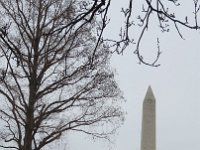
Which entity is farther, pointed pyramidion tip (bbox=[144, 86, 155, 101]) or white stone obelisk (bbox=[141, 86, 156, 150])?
pointed pyramidion tip (bbox=[144, 86, 155, 101])

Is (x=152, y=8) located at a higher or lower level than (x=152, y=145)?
lower

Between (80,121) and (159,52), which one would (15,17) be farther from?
(159,52)

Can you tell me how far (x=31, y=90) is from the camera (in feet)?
45.6

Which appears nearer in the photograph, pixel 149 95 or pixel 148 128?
pixel 148 128

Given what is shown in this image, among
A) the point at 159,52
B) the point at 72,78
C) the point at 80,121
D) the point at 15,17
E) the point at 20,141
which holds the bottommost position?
the point at 159,52

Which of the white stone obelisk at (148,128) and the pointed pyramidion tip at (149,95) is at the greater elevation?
the pointed pyramidion tip at (149,95)

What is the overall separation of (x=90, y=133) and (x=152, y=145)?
5648 mm

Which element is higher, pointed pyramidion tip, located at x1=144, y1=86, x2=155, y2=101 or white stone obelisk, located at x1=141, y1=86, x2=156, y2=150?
pointed pyramidion tip, located at x1=144, y1=86, x2=155, y2=101

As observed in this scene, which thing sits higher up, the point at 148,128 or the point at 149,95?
the point at 149,95

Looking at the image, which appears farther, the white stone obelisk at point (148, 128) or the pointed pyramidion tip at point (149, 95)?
the pointed pyramidion tip at point (149, 95)

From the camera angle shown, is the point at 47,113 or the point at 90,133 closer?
the point at 47,113

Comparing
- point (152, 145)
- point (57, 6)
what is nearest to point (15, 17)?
point (57, 6)

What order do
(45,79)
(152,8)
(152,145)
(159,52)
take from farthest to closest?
(152,145)
(45,79)
(159,52)
(152,8)

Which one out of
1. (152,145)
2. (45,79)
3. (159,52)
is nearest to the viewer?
(159,52)
